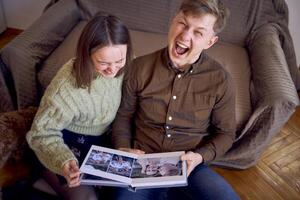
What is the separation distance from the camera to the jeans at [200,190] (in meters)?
1.09

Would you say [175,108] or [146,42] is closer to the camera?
[175,108]

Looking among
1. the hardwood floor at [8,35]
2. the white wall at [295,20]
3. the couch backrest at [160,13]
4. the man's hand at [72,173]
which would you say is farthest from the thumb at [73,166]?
the hardwood floor at [8,35]

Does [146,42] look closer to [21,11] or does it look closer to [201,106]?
[201,106]

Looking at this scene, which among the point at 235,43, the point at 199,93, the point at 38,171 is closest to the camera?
the point at 199,93

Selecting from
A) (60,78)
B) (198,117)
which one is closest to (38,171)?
(60,78)

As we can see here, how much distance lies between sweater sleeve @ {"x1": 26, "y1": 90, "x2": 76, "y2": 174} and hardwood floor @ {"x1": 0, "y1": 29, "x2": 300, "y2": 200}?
385 mm

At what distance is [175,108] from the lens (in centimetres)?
117

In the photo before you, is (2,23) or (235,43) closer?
(235,43)

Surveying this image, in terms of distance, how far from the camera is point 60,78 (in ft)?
3.44

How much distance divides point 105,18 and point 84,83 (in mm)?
220

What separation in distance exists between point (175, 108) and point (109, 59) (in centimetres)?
32

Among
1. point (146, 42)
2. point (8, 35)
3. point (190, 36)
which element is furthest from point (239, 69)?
point (8, 35)

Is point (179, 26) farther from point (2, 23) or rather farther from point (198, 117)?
point (2, 23)

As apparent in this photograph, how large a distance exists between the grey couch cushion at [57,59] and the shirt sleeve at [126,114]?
535 millimetres
